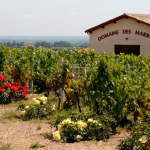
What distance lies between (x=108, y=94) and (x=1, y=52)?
26.6 feet

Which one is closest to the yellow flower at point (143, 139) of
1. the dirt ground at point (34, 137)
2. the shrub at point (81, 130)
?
the dirt ground at point (34, 137)

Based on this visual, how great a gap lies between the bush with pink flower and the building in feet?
46.6

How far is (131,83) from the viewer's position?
576cm

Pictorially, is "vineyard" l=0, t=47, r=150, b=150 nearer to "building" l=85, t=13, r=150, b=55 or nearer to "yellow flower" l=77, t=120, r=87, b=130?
"yellow flower" l=77, t=120, r=87, b=130

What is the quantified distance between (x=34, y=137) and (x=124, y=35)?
1824 cm

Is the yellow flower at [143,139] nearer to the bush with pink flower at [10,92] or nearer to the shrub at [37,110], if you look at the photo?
the shrub at [37,110]

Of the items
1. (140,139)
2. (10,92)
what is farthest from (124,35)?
(140,139)

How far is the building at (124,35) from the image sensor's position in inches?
859

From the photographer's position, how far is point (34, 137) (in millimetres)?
5535

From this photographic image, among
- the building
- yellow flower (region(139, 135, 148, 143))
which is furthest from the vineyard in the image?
the building

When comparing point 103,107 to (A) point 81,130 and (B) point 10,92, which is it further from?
(B) point 10,92

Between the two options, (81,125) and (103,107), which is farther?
(103,107)

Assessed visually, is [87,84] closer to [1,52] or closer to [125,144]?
[125,144]

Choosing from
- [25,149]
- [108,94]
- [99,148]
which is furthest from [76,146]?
[108,94]
